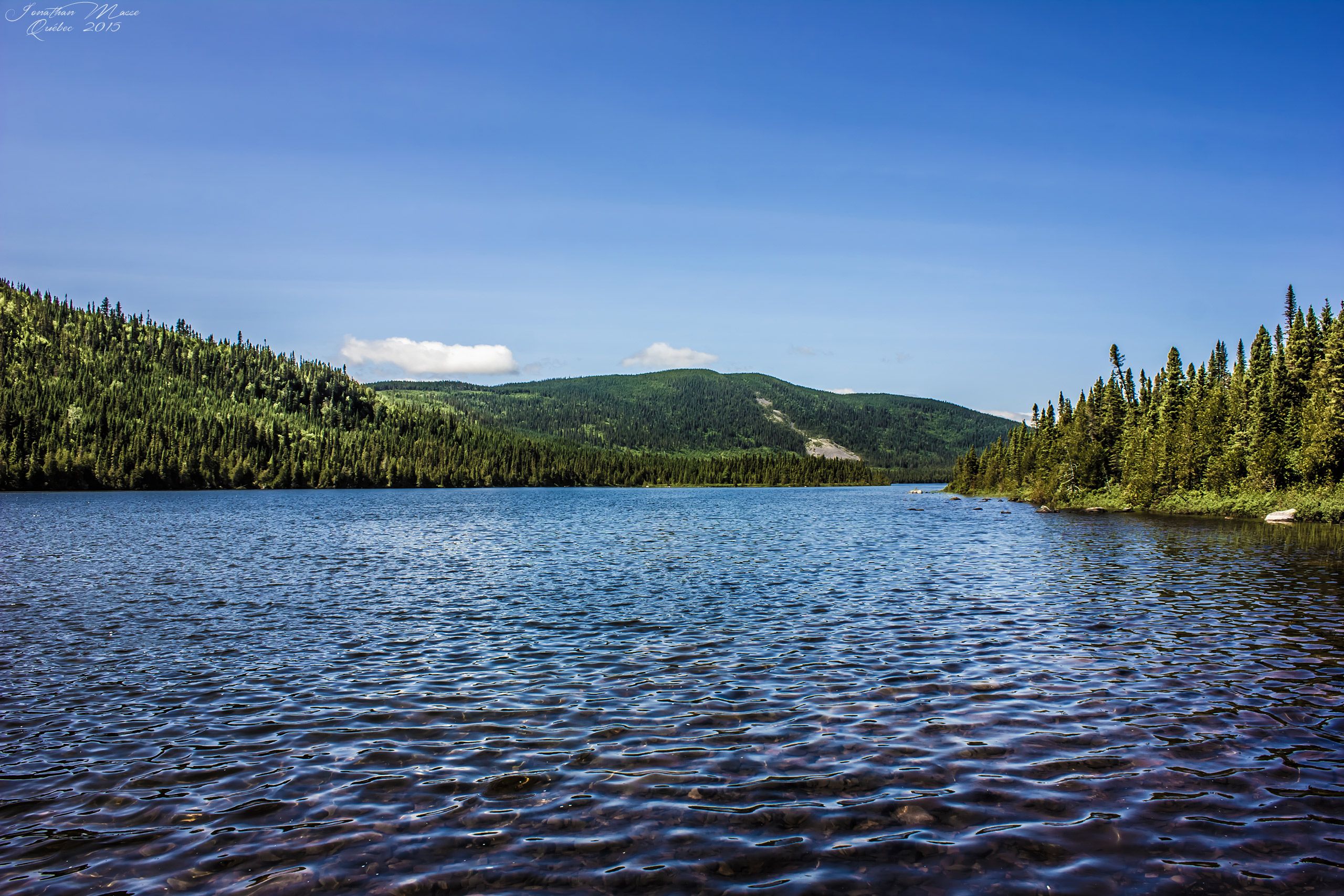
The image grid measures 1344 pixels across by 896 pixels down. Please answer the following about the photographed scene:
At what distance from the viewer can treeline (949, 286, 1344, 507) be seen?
3059 inches

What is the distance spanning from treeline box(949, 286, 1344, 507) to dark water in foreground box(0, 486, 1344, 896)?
54.9 meters

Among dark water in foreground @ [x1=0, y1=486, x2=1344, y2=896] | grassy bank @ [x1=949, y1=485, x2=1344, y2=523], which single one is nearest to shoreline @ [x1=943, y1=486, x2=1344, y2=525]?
grassy bank @ [x1=949, y1=485, x2=1344, y2=523]

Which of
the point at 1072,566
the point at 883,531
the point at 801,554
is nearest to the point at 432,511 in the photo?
the point at 883,531

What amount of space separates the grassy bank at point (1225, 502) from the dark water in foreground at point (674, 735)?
4534 centimetres

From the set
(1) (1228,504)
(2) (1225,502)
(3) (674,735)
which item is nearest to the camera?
(3) (674,735)

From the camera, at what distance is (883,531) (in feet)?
221

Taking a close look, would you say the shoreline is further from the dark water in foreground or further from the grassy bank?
the dark water in foreground

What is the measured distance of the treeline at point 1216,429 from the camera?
255 feet

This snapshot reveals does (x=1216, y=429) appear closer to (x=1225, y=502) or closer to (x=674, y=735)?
(x=1225, y=502)

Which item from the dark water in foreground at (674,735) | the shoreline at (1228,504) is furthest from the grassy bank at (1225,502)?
the dark water in foreground at (674,735)

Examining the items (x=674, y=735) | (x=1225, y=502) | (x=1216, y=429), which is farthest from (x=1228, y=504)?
(x=674, y=735)

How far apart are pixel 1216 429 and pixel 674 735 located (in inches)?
4020

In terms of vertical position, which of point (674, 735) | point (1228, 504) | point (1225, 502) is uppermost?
point (1225, 502)

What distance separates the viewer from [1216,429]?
309 ft
